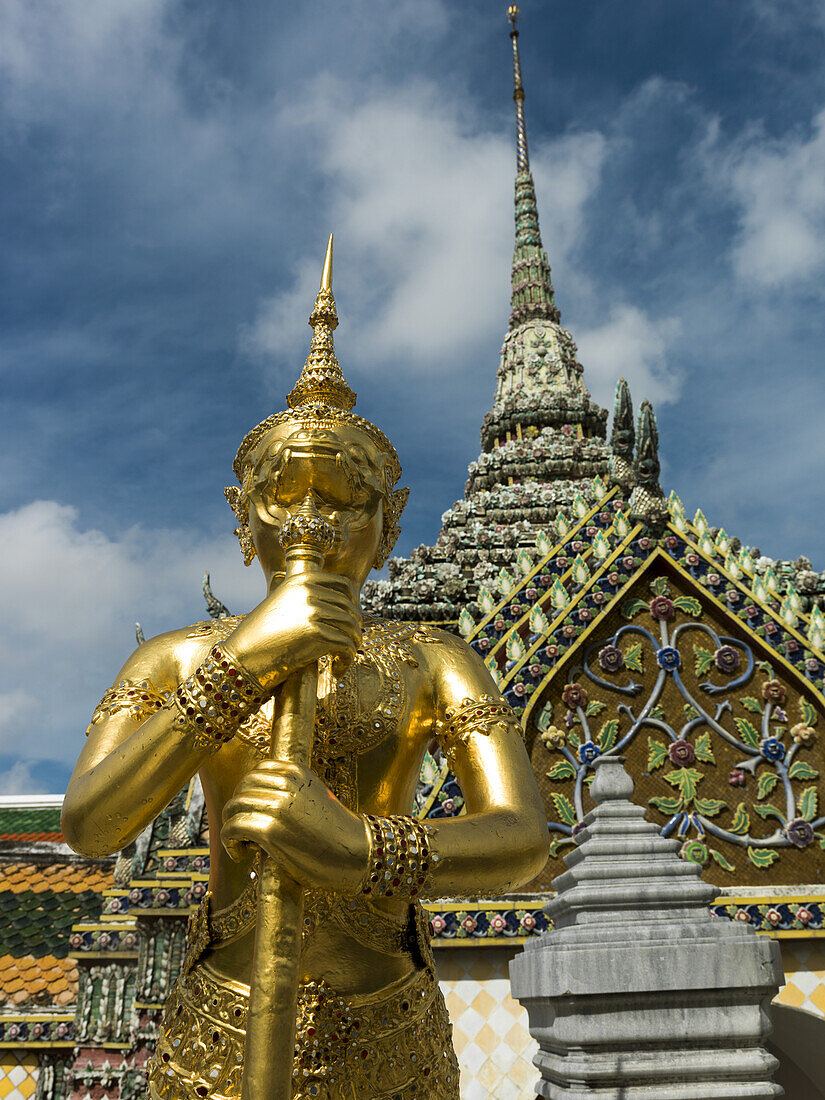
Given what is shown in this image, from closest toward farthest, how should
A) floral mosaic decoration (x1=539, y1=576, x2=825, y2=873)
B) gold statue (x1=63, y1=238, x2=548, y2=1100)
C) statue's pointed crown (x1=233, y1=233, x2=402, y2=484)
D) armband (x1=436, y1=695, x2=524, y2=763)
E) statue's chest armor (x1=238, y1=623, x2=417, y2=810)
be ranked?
gold statue (x1=63, y1=238, x2=548, y2=1100) < statue's chest armor (x1=238, y1=623, x2=417, y2=810) < armband (x1=436, y1=695, x2=524, y2=763) < statue's pointed crown (x1=233, y1=233, x2=402, y2=484) < floral mosaic decoration (x1=539, y1=576, x2=825, y2=873)

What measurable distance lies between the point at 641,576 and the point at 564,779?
60.6 inches

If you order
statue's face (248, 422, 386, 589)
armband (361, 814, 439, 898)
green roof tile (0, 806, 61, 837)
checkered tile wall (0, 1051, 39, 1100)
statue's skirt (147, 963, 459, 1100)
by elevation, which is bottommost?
statue's skirt (147, 963, 459, 1100)

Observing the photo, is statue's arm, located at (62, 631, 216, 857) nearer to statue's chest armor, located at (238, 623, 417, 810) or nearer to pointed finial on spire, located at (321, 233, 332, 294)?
statue's chest armor, located at (238, 623, 417, 810)

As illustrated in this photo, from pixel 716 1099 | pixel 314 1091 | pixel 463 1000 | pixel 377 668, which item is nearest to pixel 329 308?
pixel 377 668

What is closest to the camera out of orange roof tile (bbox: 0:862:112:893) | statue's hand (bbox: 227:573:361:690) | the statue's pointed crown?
statue's hand (bbox: 227:573:361:690)

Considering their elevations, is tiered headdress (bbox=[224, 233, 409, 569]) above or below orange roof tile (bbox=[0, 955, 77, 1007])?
above

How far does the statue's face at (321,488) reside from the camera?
268cm

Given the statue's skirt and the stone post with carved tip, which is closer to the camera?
the statue's skirt

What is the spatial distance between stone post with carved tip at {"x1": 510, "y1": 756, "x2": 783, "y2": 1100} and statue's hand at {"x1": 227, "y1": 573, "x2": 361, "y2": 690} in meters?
2.63

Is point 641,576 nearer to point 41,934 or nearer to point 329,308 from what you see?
point 329,308

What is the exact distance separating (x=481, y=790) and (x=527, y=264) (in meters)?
21.8

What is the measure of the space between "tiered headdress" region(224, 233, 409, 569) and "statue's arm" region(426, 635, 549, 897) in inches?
19.5

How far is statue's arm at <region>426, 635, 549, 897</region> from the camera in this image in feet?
7.36

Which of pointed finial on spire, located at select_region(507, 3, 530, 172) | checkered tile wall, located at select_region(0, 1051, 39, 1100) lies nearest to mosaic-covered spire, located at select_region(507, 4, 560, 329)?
pointed finial on spire, located at select_region(507, 3, 530, 172)
